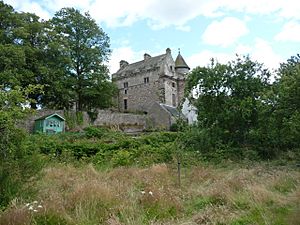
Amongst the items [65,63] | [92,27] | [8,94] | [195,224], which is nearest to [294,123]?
[195,224]

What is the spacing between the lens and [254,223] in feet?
17.3

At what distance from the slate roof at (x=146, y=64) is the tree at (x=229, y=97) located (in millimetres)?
27899

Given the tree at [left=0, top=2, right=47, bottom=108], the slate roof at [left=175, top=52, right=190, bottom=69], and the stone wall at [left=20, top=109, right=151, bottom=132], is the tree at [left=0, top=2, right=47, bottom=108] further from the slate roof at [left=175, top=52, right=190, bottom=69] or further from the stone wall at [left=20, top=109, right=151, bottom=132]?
the slate roof at [left=175, top=52, right=190, bottom=69]

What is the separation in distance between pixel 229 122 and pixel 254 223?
13038 mm

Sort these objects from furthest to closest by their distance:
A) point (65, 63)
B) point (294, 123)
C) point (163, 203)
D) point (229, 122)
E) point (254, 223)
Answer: point (65, 63)
point (229, 122)
point (294, 123)
point (163, 203)
point (254, 223)

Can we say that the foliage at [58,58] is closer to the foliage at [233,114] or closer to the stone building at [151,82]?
the stone building at [151,82]

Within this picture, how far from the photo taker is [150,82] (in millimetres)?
46500

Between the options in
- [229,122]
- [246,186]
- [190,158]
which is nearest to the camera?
[246,186]

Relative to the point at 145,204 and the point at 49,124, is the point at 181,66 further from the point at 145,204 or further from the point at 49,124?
the point at 145,204

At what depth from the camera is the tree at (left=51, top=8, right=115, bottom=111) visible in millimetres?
34938

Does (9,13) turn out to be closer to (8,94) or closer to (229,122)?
(229,122)

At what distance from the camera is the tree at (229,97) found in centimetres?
1756

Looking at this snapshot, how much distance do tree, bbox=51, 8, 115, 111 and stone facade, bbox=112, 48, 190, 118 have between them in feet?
30.1

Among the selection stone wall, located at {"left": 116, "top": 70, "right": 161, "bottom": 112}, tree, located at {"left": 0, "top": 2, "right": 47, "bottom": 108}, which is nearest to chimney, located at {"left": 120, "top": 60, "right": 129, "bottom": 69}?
stone wall, located at {"left": 116, "top": 70, "right": 161, "bottom": 112}
